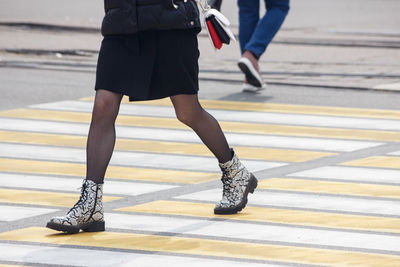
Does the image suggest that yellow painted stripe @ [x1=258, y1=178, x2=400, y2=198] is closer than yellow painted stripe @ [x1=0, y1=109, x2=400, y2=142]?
Yes

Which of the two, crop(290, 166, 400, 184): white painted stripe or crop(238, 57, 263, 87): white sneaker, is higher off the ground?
crop(238, 57, 263, 87): white sneaker

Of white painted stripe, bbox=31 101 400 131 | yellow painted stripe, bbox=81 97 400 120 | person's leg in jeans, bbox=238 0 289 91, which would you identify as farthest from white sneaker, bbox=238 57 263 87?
white painted stripe, bbox=31 101 400 131

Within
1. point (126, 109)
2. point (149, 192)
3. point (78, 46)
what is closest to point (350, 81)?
point (126, 109)

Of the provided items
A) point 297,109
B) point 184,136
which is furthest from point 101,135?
point 297,109

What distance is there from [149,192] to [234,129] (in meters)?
2.53

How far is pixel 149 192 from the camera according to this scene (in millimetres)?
7324

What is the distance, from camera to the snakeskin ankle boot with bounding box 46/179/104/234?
620cm

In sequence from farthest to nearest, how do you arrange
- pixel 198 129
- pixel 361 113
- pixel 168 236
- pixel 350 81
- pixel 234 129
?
pixel 350 81
pixel 361 113
pixel 234 129
pixel 198 129
pixel 168 236

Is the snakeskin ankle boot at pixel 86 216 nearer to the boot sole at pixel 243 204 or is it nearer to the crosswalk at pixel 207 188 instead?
the crosswalk at pixel 207 188

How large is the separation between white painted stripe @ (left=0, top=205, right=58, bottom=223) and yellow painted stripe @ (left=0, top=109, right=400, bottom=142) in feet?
10.2

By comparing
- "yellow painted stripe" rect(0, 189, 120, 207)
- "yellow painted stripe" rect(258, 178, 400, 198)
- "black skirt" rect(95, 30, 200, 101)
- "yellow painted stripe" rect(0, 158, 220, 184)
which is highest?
"black skirt" rect(95, 30, 200, 101)

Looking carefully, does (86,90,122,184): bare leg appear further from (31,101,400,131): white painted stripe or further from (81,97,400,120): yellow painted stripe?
(81,97,400,120): yellow painted stripe

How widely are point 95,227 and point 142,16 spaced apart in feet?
3.53

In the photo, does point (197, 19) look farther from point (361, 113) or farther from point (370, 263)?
point (361, 113)
